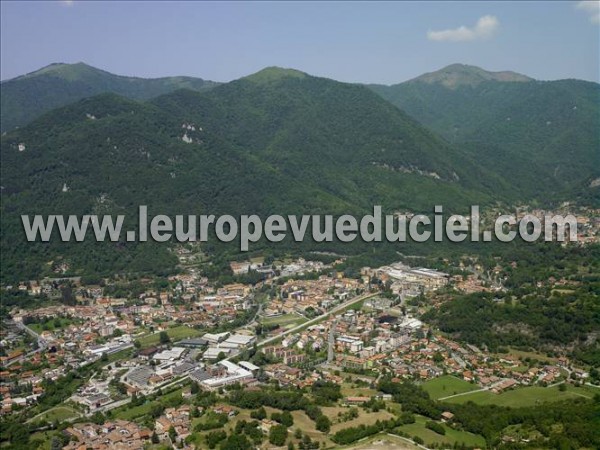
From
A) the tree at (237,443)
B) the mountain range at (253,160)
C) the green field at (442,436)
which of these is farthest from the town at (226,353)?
the mountain range at (253,160)

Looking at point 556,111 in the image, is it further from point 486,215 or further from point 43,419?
point 43,419

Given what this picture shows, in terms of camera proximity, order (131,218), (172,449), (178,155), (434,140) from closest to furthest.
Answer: (172,449)
(131,218)
(178,155)
(434,140)

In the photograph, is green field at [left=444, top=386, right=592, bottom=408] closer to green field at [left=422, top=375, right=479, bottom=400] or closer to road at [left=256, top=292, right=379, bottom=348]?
green field at [left=422, top=375, right=479, bottom=400]

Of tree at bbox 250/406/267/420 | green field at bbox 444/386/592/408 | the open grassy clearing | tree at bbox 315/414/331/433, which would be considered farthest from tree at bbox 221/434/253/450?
green field at bbox 444/386/592/408

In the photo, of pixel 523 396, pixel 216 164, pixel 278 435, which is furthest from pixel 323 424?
pixel 216 164

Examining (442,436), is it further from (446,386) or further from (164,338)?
(164,338)

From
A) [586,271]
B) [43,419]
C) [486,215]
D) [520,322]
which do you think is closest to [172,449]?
[43,419]

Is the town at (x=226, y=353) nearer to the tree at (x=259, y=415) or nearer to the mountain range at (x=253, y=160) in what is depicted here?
the tree at (x=259, y=415)
